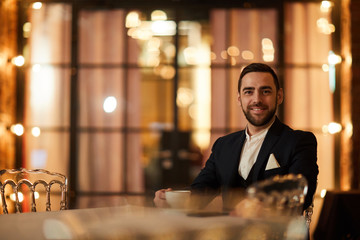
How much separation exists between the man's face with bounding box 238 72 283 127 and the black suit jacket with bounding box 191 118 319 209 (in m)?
0.08

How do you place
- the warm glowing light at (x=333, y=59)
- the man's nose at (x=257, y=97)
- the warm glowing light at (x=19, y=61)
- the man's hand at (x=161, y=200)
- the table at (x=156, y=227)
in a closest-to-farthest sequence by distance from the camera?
the table at (x=156, y=227) → the man's hand at (x=161, y=200) → the man's nose at (x=257, y=97) → the warm glowing light at (x=333, y=59) → the warm glowing light at (x=19, y=61)

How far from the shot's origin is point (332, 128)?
4598mm

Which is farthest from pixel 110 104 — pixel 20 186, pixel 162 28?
pixel 162 28

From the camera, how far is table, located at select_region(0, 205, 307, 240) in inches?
49.8

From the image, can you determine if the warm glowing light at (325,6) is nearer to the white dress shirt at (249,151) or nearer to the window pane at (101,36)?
the window pane at (101,36)

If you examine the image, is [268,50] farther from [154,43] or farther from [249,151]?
[154,43]

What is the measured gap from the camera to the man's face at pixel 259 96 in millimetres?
2223

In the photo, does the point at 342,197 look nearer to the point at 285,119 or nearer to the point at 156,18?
the point at 285,119

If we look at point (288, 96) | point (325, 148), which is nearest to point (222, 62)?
point (288, 96)

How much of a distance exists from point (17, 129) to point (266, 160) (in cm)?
305

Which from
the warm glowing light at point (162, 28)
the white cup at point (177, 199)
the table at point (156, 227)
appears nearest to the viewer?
the table at point (156, 227)

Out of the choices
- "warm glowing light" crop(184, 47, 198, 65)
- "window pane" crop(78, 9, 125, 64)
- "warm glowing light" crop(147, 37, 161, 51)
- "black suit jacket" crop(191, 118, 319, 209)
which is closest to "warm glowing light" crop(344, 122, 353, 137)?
"window pane" crop(78, 9, 125, 64)

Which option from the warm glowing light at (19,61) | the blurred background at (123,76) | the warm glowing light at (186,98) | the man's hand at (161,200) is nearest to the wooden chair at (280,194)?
the man's hand at (161,200)

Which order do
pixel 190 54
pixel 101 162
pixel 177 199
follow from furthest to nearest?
pixel 190 54, pixel 101 162, pixel 177 199
